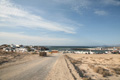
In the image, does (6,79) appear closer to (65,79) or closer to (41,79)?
(41,79)

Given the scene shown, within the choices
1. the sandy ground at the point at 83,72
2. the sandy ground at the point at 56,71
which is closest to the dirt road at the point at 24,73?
the sandy ground at the point at 56,71

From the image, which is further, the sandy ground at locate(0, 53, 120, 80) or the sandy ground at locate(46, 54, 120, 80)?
the sandy ground at locate(46, 54, 120, 80)

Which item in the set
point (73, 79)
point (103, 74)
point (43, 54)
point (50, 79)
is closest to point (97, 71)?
point (103, 74)

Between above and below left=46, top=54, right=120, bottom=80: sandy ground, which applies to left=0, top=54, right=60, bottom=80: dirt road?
above

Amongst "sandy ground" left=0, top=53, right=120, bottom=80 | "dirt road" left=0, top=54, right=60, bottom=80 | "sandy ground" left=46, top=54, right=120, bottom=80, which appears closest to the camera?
"dirt road" left=0, top=54, right=60, bottom=80

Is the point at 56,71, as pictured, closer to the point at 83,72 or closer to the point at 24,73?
the point at 24,73

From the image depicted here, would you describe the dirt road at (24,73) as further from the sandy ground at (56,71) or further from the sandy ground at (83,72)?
the sandy ground at (83,72)

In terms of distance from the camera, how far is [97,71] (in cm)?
1319

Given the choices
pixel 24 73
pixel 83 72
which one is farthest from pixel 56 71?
pixel 83 72

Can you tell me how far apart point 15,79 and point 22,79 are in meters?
0.52

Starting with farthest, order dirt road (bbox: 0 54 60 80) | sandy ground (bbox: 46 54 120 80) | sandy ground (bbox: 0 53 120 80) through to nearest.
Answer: sandy ground (bbox: 46 54 120 80) < sandy ground (bbox: 0 53 120 80) < dirt road (bbox: 0 54 60 80)

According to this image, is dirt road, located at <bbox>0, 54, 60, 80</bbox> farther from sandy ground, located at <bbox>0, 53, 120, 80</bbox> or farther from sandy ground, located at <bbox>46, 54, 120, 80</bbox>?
sandy ground, located at <bbox>46, 54, 120, 80</bbox>

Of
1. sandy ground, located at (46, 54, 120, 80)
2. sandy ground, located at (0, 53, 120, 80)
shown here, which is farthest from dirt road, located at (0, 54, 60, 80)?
sandy ground, located at (46, 54, 120, 80)

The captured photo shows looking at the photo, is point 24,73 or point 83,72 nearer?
point 24,73
